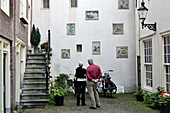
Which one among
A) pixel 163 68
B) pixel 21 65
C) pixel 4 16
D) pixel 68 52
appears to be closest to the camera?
pixel 4 16

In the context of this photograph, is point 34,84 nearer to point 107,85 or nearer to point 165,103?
point 107,85

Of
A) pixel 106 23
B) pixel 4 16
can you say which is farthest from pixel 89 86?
pixel 106 23

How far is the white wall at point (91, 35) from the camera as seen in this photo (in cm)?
1254

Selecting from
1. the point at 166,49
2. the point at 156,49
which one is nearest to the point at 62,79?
the point at 156,49

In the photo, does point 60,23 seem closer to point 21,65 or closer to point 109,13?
point 109,13

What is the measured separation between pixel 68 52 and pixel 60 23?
162 centimetres

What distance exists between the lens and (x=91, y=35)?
1262 cm

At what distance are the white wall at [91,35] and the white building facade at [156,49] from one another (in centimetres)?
215

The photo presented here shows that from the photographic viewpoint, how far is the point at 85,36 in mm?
12602

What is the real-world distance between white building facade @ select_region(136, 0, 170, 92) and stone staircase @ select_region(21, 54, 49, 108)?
13.8ft

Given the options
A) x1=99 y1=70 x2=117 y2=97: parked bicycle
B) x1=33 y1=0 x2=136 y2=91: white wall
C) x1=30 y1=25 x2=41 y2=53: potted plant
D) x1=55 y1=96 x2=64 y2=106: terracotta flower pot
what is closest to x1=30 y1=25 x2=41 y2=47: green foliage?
x1=30 y1=25 x2=41 y2=53: potted plant

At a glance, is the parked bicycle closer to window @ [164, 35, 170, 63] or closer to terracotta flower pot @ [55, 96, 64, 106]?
terracotta flower pot @ [55, 96, 64, 106]

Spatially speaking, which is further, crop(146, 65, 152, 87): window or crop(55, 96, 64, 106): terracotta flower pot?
crop(146, 65, 152, 87): window

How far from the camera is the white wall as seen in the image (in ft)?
41.1
